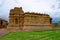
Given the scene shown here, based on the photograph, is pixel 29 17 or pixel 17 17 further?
pixel 17 17

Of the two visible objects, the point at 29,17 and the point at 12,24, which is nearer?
the point at 29,17

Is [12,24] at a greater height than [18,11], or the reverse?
[18,11]

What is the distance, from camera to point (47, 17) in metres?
44.1

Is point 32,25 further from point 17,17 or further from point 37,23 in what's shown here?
point 17,17

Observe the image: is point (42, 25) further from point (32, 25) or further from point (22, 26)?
point (22, 26)

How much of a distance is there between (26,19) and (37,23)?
3098 mm

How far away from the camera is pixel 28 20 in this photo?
42.8m

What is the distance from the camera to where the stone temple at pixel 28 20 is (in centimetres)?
4281

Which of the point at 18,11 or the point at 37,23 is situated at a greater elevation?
the point at 18,11

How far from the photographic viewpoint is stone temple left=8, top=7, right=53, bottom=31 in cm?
4281

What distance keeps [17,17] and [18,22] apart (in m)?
1.58

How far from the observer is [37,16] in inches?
1687

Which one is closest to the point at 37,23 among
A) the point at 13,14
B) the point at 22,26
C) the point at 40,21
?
the point at 40,21

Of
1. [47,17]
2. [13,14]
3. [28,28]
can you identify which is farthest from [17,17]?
[47,17]
